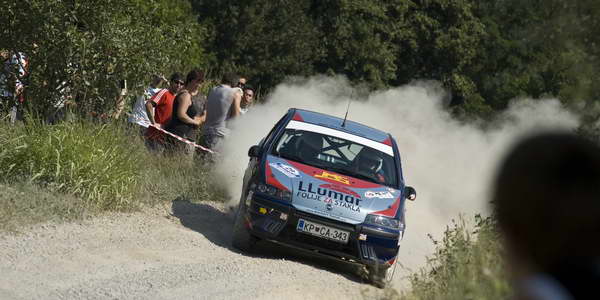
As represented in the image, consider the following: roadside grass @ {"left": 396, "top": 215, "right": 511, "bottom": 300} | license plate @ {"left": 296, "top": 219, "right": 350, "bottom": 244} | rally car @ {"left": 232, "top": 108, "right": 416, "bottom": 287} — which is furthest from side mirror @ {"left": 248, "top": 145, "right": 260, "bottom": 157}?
roadside grass @ {"left": 396, "top": 215, "right": 511, "bottom": 300}

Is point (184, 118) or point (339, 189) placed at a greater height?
point (184, 118)

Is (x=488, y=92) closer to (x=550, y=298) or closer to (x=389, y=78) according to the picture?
(x=389, y=78)

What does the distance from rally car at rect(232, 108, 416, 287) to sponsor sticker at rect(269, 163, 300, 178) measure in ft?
0.04

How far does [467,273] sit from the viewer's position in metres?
6.90

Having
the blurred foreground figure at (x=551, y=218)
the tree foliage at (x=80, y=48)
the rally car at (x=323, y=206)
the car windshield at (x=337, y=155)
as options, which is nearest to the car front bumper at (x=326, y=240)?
the rally car at (x=323, y=206)

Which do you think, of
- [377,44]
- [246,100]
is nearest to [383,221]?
[246,100]

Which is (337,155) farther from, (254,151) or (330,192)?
(330,192)

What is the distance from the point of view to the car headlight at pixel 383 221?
10.6 meters

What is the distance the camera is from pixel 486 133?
23703 millimetres

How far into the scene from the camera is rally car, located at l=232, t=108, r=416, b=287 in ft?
34.4

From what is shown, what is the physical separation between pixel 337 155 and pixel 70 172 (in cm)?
313

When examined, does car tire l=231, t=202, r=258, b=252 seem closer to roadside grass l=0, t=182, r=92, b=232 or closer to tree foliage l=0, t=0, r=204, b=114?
roadside grass l=0, t=182, r=92, b=232

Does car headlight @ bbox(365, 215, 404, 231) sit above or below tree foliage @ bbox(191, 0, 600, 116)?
below

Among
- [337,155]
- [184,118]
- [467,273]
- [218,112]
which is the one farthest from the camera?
[218,112]
